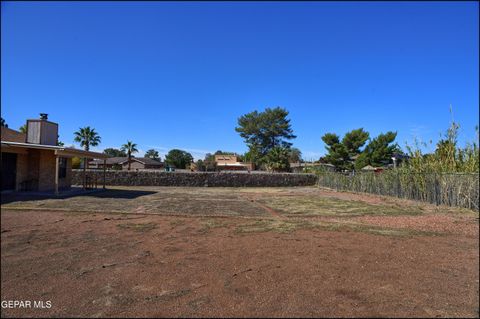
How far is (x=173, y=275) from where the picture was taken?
3.91 m

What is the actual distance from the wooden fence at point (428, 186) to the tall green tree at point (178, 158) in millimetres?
47625

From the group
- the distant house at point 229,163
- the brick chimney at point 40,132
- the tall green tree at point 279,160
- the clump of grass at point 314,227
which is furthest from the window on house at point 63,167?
the distant house at point 229,163

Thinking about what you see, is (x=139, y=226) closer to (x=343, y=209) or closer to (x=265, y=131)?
(x=343, y=209)

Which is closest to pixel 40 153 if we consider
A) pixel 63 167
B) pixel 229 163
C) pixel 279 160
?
pixel 63 167

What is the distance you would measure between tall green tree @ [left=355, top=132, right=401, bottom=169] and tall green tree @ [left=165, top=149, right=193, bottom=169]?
37014 millimetres

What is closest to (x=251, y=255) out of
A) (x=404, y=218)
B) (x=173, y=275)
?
(x=173, y=275)

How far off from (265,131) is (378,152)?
75.2ft

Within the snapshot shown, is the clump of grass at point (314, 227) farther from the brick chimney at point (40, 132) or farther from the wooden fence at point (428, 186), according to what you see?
the brick chimney at point (40, 132)

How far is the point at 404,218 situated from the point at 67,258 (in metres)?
8.10

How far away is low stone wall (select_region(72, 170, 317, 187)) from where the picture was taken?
26142mm

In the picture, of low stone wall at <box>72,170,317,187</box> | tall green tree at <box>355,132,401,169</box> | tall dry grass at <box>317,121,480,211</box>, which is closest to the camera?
tall dry grass at <box>317,121,480,211</box>

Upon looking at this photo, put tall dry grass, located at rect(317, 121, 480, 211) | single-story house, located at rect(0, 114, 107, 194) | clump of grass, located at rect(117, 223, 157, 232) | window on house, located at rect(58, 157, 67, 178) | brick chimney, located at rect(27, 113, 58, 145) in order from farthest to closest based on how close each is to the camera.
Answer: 1. window on house, located at rect(58, 157, 67, 178)
2. brick chimney, located at rect(27, 113, 58, 145)
3. single-story house, located at rect(0, 114, 107, 194)
4. tall dry grass, located at rect(317, 121, 480, 211)
5. clump of grass, located at rect(117, 223, 157, 232)

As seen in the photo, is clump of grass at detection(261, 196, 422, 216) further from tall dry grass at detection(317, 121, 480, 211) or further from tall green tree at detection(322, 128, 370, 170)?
tall green tree at detection(322, 128, 370, 170)

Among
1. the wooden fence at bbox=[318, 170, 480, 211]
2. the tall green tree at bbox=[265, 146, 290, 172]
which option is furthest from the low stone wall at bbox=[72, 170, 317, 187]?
the wooden fence at bbox=[318, 170, 480, 211]
